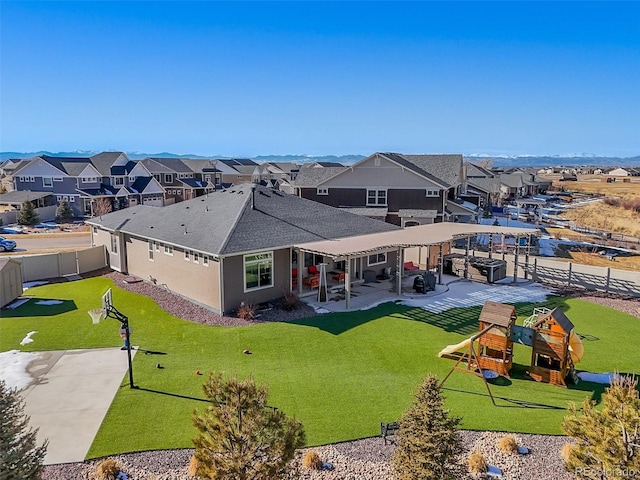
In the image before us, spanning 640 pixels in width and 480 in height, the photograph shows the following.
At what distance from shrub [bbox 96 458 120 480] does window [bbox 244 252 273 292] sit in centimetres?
1030

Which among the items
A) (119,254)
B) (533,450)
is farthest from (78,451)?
(119,254)

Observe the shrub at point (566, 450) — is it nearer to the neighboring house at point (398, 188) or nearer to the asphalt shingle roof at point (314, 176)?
the neighboring house at point (398, 188)

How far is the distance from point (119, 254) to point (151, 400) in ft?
53.4

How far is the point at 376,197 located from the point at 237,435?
31.0 meters

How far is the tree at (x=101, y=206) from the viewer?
47713 millimetres

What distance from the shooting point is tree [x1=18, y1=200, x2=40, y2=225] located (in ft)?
147

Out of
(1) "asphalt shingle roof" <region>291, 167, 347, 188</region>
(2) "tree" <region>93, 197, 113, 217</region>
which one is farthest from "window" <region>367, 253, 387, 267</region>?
(2) "tree" <region>93, 197, 113, 217</region>

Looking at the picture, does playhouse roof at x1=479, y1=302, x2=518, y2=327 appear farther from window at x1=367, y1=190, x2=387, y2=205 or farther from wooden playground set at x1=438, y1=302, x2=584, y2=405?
window at x1=367, y1=190, x2=387, y2=205

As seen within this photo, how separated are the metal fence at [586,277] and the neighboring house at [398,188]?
1002 cm

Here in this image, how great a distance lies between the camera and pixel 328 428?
996cm

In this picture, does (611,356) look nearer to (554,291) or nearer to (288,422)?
(554,291)

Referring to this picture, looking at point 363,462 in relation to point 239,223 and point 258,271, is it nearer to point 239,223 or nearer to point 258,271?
point 258,271

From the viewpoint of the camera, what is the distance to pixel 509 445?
9.32m

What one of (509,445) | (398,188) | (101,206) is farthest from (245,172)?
(509,445)
